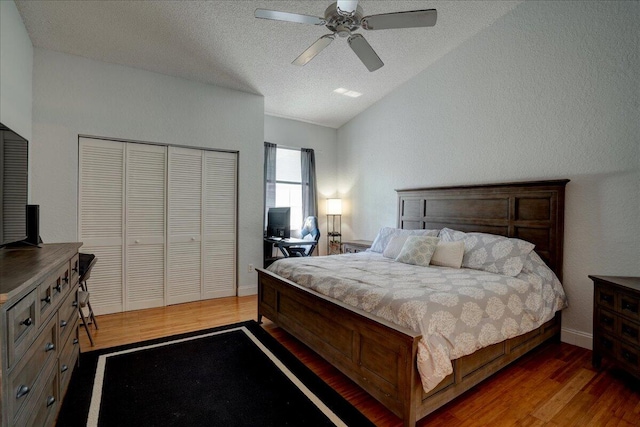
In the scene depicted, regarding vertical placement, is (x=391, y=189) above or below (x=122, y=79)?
below

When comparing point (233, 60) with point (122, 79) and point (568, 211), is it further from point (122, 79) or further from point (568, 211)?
point (568, 211)

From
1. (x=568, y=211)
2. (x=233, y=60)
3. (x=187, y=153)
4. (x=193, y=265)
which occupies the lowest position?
(x=193, y=265)

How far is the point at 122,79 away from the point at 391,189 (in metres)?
3.74

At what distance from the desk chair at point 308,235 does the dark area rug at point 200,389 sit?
6.57ft

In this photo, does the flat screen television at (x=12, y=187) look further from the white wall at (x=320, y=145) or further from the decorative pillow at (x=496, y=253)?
the white wall at (x=320, y=145)

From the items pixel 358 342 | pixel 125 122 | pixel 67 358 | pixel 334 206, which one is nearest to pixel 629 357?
pixel 358 342

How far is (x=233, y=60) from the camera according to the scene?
11.4ft

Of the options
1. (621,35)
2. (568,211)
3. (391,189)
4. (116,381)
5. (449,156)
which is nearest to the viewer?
(116,381)

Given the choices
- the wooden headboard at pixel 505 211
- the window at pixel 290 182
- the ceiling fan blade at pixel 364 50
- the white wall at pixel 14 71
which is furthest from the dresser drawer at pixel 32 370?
the window at pixel 290 182

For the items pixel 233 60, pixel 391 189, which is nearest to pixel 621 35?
pixel 391 189

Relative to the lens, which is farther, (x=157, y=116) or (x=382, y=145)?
(x=382, y=145)

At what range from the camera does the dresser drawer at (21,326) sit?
1042 millimetres

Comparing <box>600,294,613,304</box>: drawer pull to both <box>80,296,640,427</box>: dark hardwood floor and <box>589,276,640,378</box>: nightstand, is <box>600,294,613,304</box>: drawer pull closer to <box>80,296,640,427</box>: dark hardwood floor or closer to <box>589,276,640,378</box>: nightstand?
<box>589,276,640,378</box>: nightstand

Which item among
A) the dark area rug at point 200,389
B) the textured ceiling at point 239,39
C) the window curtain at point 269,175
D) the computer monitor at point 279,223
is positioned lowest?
the dark area rug at point 200,389
